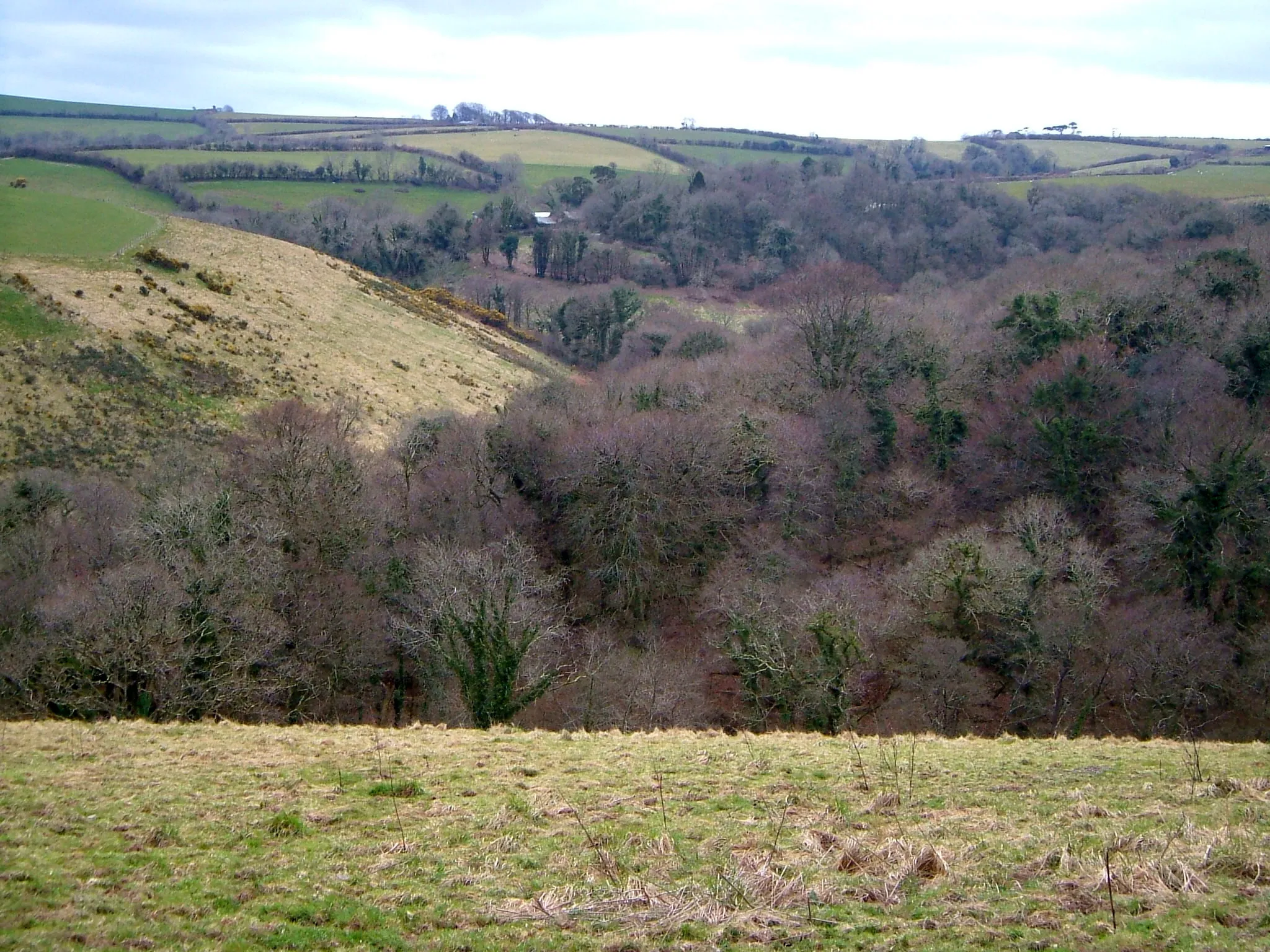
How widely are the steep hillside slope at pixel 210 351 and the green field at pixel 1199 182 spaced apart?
184ft

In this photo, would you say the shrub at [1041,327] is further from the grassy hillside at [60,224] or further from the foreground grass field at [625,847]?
the grassy hillside at [60,224]

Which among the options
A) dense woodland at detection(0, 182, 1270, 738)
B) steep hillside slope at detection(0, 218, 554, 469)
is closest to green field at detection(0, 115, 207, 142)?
steep hillside slope at detection(0, 218, 554, 469)

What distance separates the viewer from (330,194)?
8888cm

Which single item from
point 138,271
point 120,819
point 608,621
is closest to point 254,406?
point 138,271

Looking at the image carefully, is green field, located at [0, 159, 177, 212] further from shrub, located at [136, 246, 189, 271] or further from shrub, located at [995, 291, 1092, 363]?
shrub, located at [995, 291, 1092, 363]

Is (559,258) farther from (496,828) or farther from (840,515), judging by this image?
(496,828)

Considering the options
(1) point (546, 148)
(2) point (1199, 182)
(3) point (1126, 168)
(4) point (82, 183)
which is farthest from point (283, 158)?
(3) point (1126, 168)

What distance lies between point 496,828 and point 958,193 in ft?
301

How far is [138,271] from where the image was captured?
1875 inches

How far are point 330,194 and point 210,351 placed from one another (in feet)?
165

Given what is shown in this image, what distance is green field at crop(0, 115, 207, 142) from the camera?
68.0 meters

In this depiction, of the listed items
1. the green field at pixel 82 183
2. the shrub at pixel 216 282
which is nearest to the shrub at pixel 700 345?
the shrub at pixel 216 282

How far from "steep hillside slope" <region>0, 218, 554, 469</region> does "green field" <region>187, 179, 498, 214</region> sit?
24.4 metres

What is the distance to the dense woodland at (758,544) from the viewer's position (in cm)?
2194
